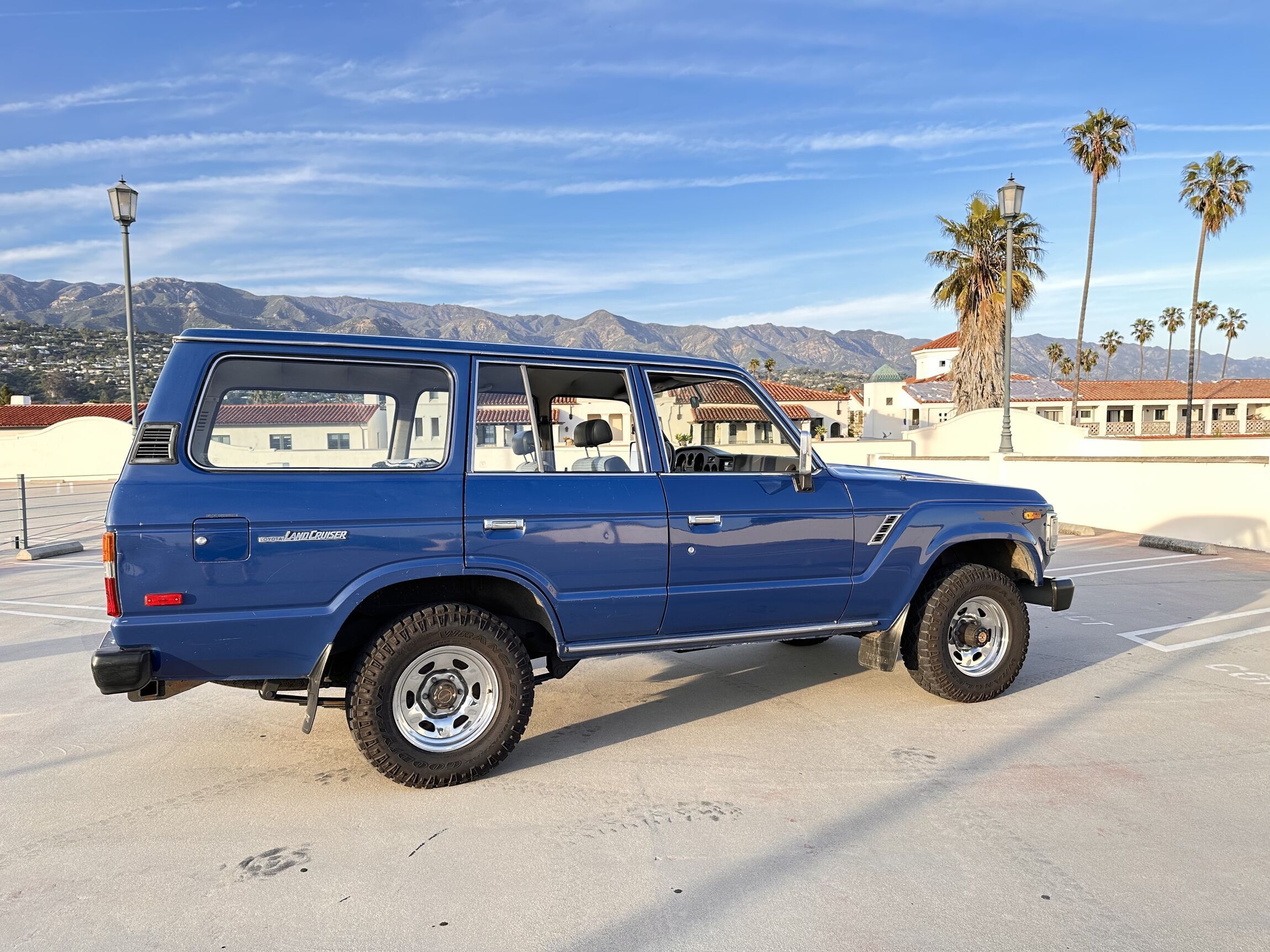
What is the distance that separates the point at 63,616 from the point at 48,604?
2.65ft

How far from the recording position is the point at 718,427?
521cm

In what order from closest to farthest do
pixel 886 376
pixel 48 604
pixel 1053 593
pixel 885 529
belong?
pixel 885 529 < pixel 1053 593 < pixel 48 604 < pixel 886 376

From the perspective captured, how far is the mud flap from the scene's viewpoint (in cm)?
513

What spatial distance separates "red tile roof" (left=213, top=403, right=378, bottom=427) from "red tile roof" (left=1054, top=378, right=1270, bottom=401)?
200 feet

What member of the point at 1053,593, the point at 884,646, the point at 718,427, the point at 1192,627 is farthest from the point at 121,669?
the point at 1192,627

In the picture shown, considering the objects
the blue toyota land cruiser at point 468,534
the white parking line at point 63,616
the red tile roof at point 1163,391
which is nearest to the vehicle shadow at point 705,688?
the blue toyota land cruiser at point 468,534

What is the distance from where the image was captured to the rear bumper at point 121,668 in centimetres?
Result: 350

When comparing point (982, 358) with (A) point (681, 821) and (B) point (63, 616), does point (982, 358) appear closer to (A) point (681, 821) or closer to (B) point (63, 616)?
(B) point (63, 616)

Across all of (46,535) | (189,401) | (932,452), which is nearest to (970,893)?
(189,401)

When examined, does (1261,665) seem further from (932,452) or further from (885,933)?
(932,452)

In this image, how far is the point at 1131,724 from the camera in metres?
4.93

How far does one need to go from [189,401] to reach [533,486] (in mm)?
1550

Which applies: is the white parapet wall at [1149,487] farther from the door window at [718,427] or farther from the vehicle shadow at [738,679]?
the door window at [718,427]

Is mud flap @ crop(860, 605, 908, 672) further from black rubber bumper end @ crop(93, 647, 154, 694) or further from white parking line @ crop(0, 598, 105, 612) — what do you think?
white parking line @ crop(0, 598, 105, 612)
